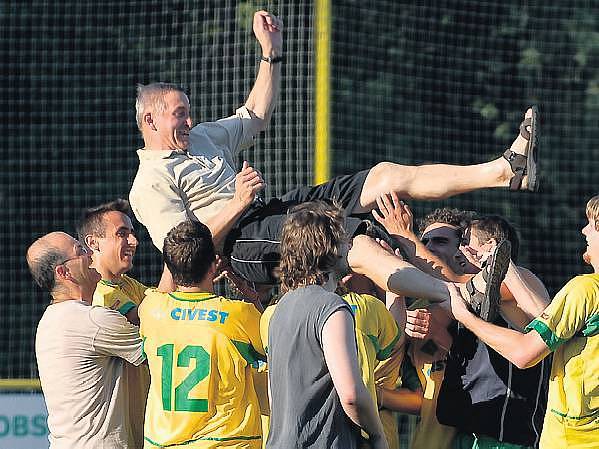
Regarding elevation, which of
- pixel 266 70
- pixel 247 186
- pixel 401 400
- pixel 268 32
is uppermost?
pixel 268 32

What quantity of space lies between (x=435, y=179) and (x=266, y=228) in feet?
2.62

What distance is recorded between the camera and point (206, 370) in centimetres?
517

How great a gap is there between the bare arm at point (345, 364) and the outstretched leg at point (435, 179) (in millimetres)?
1379

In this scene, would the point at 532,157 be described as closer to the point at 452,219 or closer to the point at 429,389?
the point at 452,219

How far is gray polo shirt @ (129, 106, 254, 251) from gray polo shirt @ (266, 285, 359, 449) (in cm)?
140

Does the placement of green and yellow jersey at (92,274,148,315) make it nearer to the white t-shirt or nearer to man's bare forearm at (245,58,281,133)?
the white t-shirt

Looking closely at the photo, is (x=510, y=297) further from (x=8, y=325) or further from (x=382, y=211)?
(x=8, y=325)

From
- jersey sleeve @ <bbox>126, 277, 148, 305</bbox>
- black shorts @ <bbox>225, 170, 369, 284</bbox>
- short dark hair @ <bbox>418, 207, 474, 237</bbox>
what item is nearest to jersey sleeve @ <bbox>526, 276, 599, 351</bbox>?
short dark hair @ <bbox>418, 207, 474, 237</bbox>

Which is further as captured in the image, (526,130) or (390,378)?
(390,378)

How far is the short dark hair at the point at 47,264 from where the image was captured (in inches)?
227

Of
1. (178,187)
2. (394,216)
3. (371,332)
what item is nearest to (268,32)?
(178,187)

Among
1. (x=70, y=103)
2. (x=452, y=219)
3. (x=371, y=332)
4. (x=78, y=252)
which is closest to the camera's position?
(x=371, y=332)

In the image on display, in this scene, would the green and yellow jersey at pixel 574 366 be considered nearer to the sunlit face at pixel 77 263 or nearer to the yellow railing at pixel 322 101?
the sunlit face at pixel 77 263

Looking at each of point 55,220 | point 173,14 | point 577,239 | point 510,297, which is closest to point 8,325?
point 55,220
